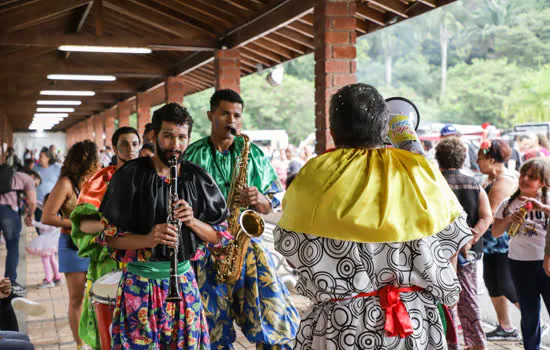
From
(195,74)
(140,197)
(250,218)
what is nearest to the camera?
(140,197)

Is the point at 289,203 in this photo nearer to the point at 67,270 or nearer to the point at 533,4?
the point at 67,270

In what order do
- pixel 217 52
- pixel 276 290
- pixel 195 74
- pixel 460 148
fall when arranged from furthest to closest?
pixel 195 74, pixel 217 52, pixel 460 148, pixel 276 290

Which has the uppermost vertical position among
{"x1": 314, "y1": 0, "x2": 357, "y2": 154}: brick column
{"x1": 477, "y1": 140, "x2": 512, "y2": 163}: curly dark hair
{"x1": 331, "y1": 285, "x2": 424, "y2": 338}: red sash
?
{"x1": 314, "y1": 0, "x2": 357, "y2": 154}: brick column

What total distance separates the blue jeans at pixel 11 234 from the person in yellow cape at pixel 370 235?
6.25 metres

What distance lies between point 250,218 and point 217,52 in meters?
6.43

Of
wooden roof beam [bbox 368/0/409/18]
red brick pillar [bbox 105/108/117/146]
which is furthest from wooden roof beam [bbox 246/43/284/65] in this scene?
red brick pillar [bbox 105/108/117/146]

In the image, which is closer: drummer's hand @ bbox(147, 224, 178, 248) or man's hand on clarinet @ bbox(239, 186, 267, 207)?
drummer's hand @ bbox(147, 224, 178, 248)

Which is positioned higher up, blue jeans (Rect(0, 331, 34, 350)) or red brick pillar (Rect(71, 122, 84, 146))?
red brick pillar (Rect(71, 122, 84, 146))

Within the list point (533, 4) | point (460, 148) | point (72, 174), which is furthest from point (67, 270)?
point (533, 4)

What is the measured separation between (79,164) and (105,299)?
175 centimetres

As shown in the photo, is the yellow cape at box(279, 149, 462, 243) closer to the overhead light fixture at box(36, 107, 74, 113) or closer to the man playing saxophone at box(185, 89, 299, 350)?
the man playing saxophone at box(185, 89, 299, 350)

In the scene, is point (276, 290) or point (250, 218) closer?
point (250, 218)

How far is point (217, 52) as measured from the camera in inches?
368

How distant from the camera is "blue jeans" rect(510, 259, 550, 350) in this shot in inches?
158
